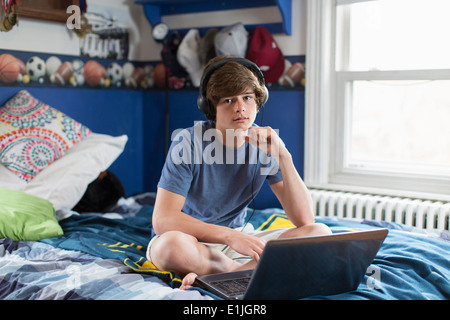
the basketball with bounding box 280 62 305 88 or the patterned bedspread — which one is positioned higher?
the basketball with bounding box 280 62 305 88

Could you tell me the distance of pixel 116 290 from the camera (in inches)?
58.6

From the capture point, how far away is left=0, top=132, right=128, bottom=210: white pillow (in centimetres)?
239

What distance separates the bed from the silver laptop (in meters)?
0.06

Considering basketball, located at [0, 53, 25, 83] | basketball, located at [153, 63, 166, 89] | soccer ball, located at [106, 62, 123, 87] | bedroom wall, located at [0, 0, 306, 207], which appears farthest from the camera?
basketball, located at [153, 63, 166, 89]

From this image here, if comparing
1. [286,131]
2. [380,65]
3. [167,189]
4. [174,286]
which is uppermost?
[380,65]

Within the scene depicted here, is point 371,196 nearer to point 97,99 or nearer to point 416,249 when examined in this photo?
point 416,249

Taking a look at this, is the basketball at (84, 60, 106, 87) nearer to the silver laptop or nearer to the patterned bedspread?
the patterned bedspread

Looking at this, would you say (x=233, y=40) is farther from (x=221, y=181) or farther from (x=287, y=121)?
(x=221, y=181)

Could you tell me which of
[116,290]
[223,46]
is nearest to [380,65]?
[223,46]

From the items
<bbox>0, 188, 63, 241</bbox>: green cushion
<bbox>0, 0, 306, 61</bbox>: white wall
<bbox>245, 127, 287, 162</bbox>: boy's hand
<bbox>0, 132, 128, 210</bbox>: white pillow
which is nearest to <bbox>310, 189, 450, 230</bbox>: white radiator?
<bbox>0, 0, 306, 61</bbox>: white wall

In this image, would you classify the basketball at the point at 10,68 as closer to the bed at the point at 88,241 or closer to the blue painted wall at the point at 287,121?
the bed at the point at 88,241

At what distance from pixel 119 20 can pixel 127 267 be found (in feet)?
6.35
